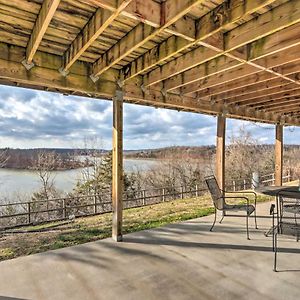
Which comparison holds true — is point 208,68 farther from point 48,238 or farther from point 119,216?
point 48,238

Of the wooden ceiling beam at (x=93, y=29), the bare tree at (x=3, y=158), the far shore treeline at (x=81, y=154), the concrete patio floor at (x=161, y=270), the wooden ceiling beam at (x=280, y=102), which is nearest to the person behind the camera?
the wooden ceiling beam at (x=93, y=29)

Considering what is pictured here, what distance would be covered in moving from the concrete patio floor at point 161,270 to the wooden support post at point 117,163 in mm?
270

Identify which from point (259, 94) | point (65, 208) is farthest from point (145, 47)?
point (65, 208)

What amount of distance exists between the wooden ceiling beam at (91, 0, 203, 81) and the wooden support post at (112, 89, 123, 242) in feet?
1.73

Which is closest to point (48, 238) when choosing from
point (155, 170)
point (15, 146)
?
point (15, 146)

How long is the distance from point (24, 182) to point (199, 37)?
1520cm

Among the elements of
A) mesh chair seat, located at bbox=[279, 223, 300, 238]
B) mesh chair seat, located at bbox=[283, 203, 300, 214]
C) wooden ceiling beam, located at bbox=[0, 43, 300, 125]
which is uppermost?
wooden ceiling beam, located at bbox=[0, 43, 300, 125]

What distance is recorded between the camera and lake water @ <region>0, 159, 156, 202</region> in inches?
564

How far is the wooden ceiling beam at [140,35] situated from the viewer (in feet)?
5.90

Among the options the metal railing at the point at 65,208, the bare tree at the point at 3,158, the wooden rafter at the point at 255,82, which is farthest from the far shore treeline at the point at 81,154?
the wooden rafter at the point at 255,82

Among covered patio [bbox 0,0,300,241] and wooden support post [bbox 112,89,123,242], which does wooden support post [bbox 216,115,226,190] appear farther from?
wooden support post [bbox 112,89,123,242]

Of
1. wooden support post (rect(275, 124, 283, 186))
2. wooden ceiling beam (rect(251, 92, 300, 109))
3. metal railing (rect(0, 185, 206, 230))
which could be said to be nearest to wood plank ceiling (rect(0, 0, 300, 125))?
wooden ceiling beam (rect(251, 92, 300, 109))

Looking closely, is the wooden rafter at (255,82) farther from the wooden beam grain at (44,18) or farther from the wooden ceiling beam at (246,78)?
the wooden beam grain at (44,18)

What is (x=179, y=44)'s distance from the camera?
2502 millimetres
